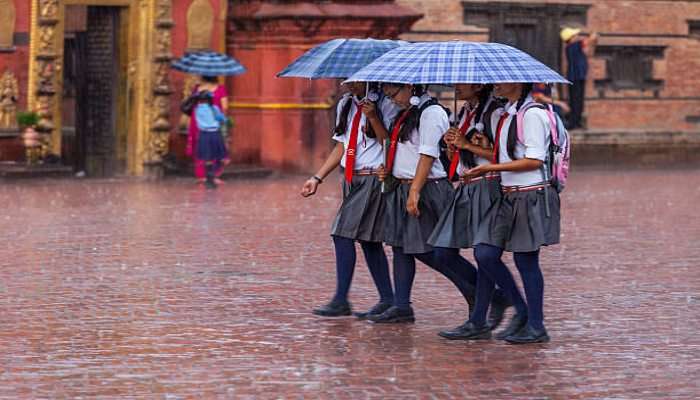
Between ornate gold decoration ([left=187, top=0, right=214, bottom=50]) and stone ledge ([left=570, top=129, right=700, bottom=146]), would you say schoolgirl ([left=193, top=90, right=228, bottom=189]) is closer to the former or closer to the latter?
ornate gold decoration ([left=187, top=0, right=214, bottom=50])

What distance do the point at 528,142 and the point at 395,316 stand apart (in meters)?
1.71

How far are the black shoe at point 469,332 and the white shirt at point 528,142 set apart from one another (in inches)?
34.5

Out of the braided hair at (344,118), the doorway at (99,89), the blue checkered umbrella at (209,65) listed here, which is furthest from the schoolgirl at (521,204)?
the doorway at (99,89)

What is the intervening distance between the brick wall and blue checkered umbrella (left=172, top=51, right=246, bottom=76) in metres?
7.93

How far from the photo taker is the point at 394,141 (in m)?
11.7

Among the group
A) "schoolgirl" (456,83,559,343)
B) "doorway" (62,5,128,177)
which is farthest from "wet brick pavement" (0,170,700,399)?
"doorway" (62,5,128,177)

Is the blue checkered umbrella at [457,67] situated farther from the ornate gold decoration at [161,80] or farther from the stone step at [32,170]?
the ornate gold decoration at [161,80]

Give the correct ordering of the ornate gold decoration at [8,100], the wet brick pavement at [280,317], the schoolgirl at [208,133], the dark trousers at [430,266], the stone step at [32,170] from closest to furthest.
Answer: the wet brick pavement at [280,317] < the dark trousers at [430,266] < the schoolgirl at [208,133] < the stone step at [32,170] < the ornate gold decoration at [8,100]

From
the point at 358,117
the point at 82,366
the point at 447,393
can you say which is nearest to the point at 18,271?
the point at 358,117

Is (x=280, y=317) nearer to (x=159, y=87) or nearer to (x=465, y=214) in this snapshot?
(x=465, y=214)

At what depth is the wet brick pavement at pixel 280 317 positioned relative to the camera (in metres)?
9.62

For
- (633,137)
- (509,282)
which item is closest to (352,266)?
(509,282)

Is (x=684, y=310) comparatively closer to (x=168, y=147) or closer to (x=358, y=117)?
(x=358, y=117)

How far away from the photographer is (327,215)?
2086 centimetres
